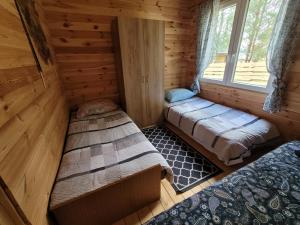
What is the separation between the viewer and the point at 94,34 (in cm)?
236

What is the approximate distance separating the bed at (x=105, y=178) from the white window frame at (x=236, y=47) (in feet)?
5.84

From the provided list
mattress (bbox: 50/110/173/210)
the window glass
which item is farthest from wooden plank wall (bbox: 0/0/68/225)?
the window glass

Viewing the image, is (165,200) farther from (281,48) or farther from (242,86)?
(281,48)

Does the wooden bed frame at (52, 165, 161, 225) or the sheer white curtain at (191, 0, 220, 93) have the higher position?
the sheer white curtain at (191, 0, 220, 93)

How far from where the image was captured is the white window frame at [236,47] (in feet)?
6.68

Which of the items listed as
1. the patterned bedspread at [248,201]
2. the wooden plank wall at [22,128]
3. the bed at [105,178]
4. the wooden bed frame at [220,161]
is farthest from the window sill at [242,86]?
the wooden plank wall at [22,128]

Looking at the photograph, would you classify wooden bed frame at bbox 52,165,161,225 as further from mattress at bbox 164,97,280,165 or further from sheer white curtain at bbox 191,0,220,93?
sheer white curtain at bbox 191,0,220,93

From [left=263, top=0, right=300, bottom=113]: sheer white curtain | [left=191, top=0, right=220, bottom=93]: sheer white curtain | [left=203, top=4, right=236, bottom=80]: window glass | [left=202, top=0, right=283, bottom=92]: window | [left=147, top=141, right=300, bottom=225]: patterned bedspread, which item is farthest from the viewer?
[left=191, top=0, right=220, bottom=93]: sheer white curtain

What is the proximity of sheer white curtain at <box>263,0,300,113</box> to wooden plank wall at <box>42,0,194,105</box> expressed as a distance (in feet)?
5.61

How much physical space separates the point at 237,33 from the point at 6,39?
2702mm

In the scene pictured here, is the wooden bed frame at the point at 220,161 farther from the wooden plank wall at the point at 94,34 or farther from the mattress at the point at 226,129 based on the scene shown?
the wooden plank wall at the point at 94,34

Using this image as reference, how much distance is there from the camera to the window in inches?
74.0

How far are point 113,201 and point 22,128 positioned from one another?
90cm

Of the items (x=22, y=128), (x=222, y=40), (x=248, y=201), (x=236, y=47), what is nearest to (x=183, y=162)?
(x=248, y=201)
